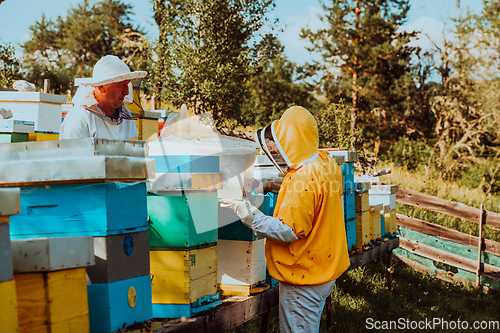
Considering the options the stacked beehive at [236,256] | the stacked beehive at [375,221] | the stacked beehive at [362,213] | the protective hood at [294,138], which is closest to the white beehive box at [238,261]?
the stacked beehive at [236,256]

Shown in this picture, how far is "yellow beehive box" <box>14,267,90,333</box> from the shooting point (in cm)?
134

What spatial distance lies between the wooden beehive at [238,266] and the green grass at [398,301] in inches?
79.3

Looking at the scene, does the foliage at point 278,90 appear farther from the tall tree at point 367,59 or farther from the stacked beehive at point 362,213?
the stacked beehive at point 362,213

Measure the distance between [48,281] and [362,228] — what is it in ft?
12.1

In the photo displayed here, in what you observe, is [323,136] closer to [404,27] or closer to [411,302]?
[411,302]

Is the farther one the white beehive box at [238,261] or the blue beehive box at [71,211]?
the white beehive box at [238,261]

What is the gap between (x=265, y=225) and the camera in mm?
2277

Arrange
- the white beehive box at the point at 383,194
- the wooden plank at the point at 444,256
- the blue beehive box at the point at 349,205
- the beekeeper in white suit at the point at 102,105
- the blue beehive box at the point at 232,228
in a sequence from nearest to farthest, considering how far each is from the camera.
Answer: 1. the beekeeper in white suit at the point at 102,105
2. the blue beehive box at the point at 232,228
3. the blue beehive box at the point at 349,205
4. the white beehive box at the point at 383,194
5. the wooden plank at the point at 444,256

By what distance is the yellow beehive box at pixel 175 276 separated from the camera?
2.04m

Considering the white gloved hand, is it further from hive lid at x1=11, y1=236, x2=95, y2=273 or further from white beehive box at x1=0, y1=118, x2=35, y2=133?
white beehive box at x1=0, y1=118, x2=35, y2=133

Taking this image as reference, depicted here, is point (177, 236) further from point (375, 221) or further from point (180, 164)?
Answer: point (375, 221)

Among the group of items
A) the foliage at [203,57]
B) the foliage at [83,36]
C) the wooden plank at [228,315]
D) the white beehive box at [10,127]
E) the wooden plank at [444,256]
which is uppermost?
the foliage at [83,36]

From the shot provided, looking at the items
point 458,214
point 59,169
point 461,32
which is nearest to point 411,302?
point 458,214

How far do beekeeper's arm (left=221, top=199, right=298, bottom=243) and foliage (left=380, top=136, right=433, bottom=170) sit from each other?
17315 millimetres
